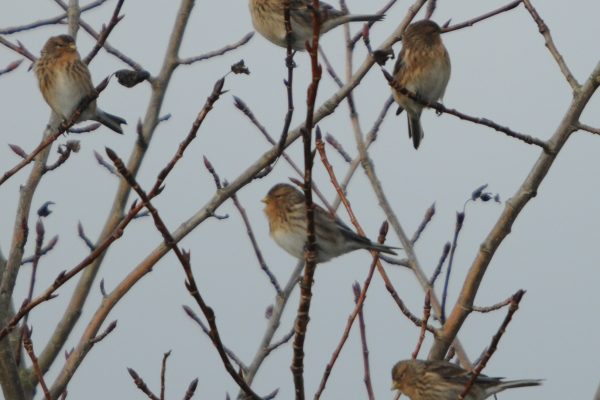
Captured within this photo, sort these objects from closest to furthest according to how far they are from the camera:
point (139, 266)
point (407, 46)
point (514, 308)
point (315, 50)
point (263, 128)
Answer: point (315, 50) < point (514, 308) < point (139, 266) < point (263, 128) < point (407, 46)

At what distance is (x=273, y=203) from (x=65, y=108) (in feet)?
5.06

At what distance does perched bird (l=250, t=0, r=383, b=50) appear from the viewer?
6707 mm

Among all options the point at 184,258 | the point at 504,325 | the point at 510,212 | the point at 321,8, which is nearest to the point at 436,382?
the point at 510,212

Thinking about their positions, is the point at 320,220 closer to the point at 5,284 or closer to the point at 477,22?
the point at 477,22

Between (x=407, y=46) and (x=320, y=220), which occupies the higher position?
(x=407, y=46)

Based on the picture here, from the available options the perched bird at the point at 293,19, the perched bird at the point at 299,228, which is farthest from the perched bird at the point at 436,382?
the perched bird at the point at 293,19

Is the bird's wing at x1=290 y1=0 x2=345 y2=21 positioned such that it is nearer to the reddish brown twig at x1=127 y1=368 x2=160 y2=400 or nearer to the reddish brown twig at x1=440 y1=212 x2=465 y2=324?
the reddish brown twig at x1=440 y1=212 x2=465 y2=324

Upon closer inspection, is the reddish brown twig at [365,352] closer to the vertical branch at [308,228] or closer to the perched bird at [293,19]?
the vertical branch at [308,228]

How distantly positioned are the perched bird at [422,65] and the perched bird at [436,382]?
1.92 meters

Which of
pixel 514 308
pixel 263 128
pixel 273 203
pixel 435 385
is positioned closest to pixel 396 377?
pixel 435 385

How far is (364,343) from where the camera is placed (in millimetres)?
4559

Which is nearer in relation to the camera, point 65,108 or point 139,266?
point 139,266

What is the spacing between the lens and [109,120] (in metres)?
6.41

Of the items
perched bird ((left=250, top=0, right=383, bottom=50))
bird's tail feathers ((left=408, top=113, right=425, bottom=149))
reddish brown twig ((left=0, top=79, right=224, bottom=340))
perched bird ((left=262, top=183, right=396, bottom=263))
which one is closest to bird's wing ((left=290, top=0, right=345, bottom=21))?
perched bird ((left=250, top=0, right=383, bottom=50))
